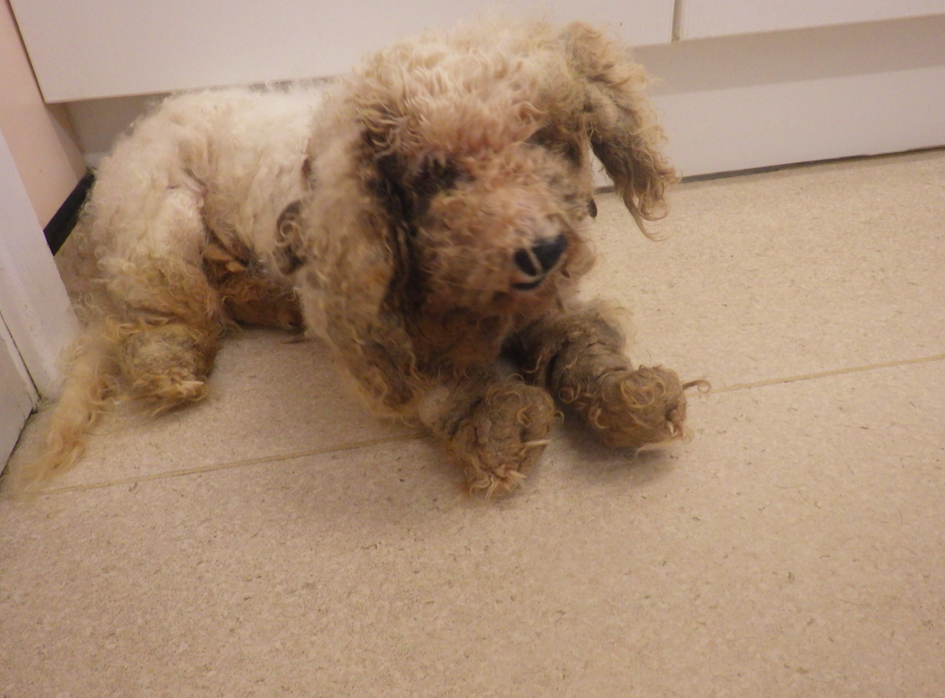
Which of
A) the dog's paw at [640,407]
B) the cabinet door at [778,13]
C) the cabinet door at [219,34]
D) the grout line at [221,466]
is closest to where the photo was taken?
the dog's paw at [640,407]

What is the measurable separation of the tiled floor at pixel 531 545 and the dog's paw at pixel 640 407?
0.06 m

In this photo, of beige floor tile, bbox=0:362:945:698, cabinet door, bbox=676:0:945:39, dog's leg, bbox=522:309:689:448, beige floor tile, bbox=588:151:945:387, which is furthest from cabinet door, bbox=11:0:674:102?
beige floor tile, bbox=0:362:945:698

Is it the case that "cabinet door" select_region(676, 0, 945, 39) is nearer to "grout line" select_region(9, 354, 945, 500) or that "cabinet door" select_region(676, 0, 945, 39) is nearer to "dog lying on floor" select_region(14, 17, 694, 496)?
"dog lying on floor" select_region(14, 17, 694, 496)

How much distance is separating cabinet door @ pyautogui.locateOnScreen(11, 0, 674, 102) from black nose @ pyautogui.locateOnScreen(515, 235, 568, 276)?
90cm

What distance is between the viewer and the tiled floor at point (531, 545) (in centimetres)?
87

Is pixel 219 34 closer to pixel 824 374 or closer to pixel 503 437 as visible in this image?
pixel 503 437

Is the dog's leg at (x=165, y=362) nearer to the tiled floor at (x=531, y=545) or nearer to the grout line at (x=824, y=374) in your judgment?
the tiled floor at (x=531, y=545)

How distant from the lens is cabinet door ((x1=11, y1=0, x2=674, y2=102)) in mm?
1584

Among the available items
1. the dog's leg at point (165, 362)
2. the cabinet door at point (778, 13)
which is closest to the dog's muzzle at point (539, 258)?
the dog's leg at point (165, 362)

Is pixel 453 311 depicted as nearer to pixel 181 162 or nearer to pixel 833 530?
pixel 833 530

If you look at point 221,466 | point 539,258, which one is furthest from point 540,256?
point 221,466

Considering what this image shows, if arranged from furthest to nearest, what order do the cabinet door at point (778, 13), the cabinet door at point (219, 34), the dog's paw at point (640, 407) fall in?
1. the cabinet door at point (778, 13)
2. the cabinet door at point (219, 34)
3. the dog's paw at point (640, 407)

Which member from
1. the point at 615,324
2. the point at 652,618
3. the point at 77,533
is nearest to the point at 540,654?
the point at 652,618

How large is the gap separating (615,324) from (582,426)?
0.59 ft
